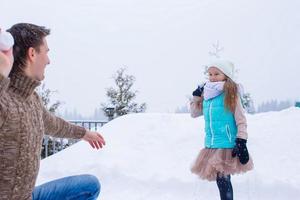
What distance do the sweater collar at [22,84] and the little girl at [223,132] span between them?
2.42m

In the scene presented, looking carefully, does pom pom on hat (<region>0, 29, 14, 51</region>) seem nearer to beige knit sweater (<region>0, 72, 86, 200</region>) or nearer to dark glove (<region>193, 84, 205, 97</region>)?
beige knit sweater (<region>0, 72, 86, 200</region>)

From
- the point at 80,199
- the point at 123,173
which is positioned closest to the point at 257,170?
the point at 123,173

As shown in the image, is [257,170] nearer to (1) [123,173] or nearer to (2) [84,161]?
(1) [123,173]

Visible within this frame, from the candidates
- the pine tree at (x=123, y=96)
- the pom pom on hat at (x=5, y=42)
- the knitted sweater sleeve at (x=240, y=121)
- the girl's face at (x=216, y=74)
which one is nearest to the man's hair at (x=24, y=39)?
the pom pom on hat at (x=5, y=42)

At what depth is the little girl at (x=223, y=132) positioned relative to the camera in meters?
3.92

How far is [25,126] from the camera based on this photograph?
68.7 inches

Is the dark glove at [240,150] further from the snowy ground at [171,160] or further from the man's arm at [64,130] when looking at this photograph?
the man's arm at [64,130]

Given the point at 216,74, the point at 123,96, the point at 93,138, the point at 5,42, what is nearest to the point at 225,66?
the point at 216,74

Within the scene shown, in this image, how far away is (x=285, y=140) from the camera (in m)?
6.45

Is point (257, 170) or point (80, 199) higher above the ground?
point (80, 199)

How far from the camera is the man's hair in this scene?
74.6 inches

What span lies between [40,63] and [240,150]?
2392mm

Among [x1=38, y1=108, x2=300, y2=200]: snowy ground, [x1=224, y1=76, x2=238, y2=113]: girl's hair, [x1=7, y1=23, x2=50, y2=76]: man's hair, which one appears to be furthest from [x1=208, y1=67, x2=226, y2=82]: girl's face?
[x1=7, y1=23, x2=50, y2=76]: man's hair

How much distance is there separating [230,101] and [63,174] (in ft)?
9.97
